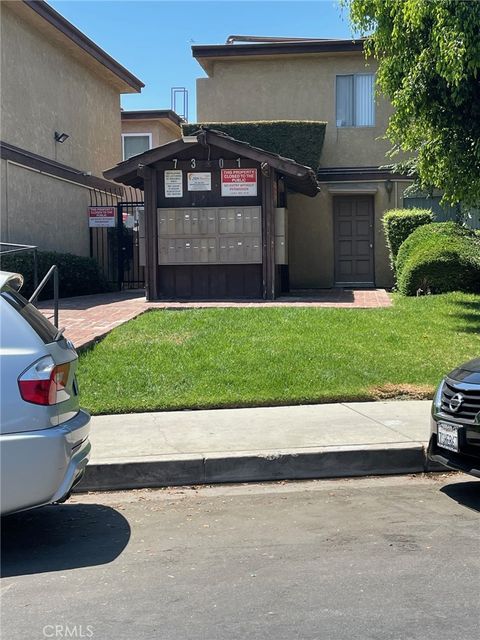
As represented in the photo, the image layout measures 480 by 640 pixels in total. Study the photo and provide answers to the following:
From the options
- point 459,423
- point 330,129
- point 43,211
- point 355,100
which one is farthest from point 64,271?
point 459,423

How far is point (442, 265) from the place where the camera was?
45.9 ft

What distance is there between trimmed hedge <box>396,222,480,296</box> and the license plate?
891cm

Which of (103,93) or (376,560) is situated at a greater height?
(103,93)

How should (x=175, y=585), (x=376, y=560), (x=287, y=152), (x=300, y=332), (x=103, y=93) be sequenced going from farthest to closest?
(x=103, y=93)
(x=287, y=152)
(x=300, y=332)
(x=376, y=560)
(x=175, y=585)

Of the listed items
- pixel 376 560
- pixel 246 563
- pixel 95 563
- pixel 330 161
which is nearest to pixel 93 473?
pixel 95 563

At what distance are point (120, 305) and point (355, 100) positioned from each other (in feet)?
30.0

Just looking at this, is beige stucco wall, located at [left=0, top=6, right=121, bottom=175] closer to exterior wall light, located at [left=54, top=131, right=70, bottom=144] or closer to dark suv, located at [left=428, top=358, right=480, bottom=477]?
exterior wall light, located at [left=54, top=131, right=70, bottom=144]

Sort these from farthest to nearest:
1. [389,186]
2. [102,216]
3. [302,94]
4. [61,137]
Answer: [102,216] → [302,94] → [389,186] → [61,137]

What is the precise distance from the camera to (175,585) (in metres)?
4.10

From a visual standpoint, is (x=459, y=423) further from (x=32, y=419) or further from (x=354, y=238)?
(x=354, y=238)

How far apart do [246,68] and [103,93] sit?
5067mm

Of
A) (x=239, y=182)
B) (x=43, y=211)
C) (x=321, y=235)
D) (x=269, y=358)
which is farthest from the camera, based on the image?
(x=321, y=235)

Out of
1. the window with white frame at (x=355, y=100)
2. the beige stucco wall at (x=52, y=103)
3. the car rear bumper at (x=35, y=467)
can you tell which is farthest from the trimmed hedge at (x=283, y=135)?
the car rear bumper at (x=35, y=467)

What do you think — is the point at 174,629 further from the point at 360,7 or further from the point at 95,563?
the point at 360,7
